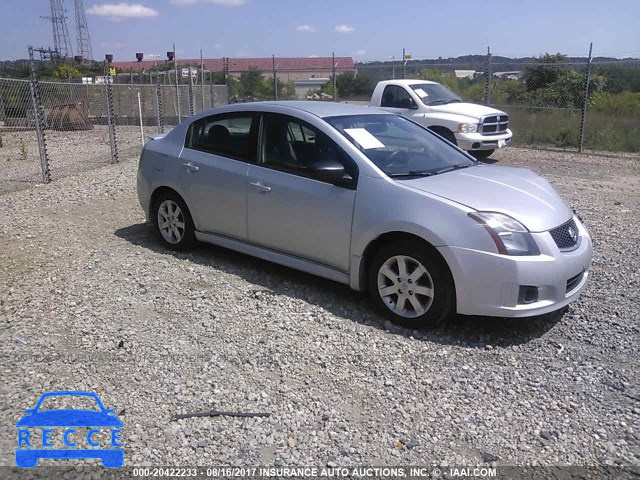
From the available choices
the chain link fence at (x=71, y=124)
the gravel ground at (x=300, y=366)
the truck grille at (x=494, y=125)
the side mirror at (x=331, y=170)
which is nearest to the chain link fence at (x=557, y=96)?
the truck grille at (x=494, y=125)

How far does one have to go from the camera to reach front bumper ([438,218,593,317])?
4180mm

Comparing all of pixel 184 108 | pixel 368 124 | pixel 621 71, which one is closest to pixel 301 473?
pixel 368 124

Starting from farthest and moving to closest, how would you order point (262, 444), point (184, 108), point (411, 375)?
point (184, 108) → point (411, 375) → point (262, 444)

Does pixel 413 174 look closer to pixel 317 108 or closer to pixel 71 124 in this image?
pixel 317 108

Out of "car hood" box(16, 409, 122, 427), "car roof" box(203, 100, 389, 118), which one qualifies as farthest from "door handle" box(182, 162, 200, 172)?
"car hood" box(16, 409, 122, 427)

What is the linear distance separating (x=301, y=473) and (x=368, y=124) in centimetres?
337

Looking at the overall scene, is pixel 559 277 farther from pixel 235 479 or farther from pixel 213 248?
pixel 213 248

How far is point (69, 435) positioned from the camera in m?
3.23

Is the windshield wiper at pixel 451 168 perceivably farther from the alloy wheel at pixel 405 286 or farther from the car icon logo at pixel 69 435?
the car icon logo at pixel 69 435

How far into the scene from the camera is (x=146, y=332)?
452 cm

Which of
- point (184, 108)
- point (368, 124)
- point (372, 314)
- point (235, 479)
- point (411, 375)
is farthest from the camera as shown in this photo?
point (184, 108)

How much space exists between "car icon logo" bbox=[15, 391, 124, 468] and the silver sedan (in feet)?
Result: 7.39

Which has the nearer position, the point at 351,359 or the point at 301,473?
the point at 301,473

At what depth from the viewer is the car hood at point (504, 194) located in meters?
4.38
